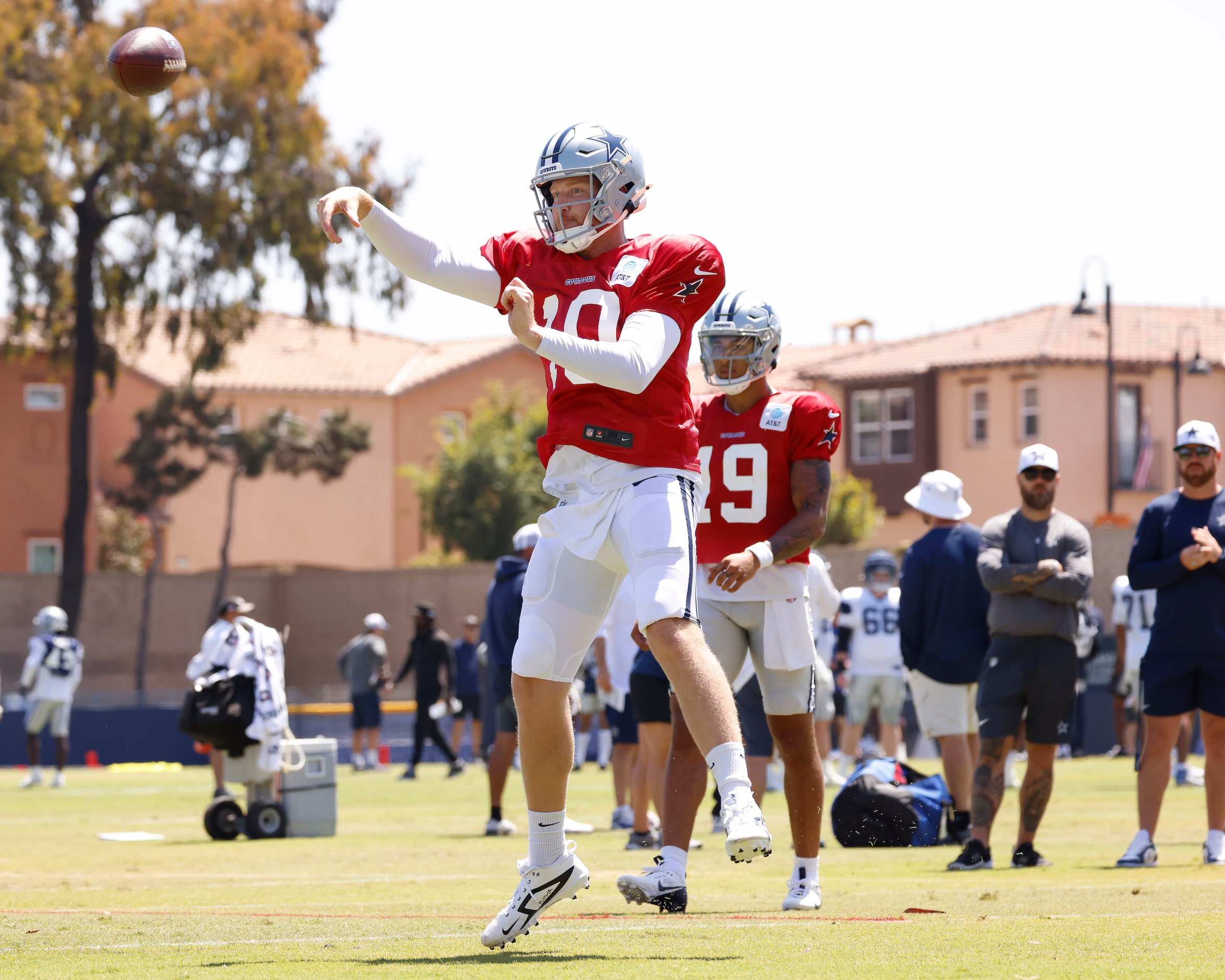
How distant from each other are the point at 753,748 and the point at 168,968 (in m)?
7.30

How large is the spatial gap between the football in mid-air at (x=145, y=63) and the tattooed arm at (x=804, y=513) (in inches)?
149

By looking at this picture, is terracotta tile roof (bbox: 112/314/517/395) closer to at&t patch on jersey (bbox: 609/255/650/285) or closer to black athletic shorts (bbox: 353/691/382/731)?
black athletic shorts (bbox: 353/691/382/731)

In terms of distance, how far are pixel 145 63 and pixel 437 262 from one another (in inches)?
154

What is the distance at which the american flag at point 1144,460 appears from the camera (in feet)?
196

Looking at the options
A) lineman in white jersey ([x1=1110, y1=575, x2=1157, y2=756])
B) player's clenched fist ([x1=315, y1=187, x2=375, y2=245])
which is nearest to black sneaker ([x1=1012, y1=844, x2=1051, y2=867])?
player's clenched fist ([x1=315, y1=187, x2=375, y2=245])

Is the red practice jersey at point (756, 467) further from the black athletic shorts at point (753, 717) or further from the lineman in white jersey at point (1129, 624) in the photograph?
the lineman in white jersey at point (1129, 624)

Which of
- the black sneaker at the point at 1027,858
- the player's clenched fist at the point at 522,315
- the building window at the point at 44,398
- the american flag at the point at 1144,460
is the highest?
the building window at the point at 44,398

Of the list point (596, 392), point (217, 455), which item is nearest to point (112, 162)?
point (217, 455)

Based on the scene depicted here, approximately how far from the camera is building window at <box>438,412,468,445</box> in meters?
61.3

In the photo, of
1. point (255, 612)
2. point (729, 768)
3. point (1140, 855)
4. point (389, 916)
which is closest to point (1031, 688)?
point (1140, 855)

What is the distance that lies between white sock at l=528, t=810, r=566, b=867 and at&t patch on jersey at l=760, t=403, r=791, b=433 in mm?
2282

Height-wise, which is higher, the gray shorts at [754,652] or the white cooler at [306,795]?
the gray shorts at [754,652]

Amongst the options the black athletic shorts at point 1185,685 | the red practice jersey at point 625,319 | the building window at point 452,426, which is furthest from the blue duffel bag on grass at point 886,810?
the building window at point 452,426

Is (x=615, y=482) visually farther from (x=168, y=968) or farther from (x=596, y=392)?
(x=168, y=968)
